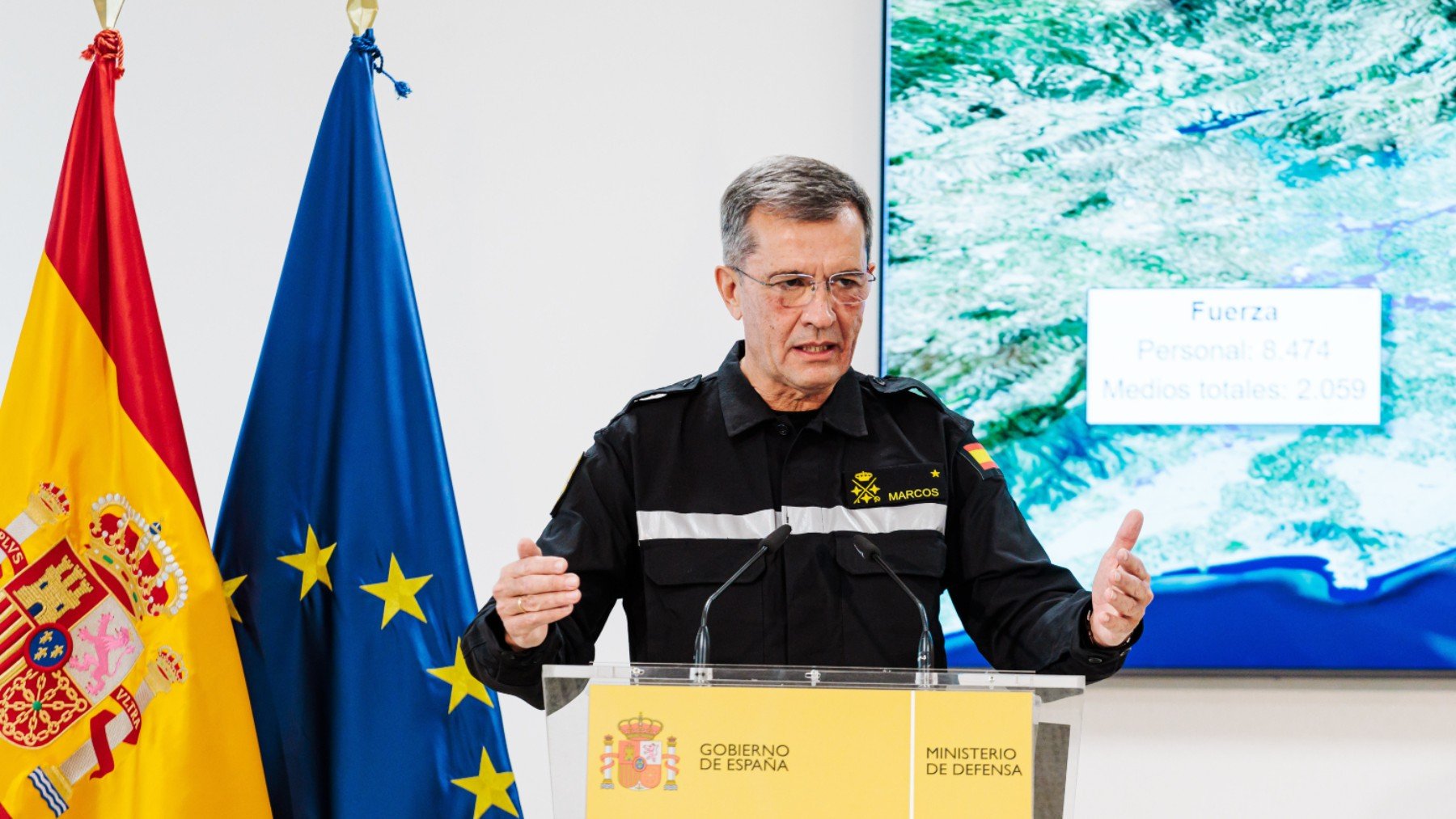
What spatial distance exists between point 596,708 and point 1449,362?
2013 mm

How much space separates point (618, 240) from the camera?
2342 millimetres

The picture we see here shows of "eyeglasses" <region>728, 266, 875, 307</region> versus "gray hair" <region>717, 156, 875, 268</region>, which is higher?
"gray hair" <region>717, 156, 875, 268</region>

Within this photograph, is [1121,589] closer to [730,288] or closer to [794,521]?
[794,521]

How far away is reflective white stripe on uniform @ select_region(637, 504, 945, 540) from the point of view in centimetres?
157

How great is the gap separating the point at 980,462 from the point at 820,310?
341mm

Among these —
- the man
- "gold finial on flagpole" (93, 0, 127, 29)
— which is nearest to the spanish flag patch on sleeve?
the man

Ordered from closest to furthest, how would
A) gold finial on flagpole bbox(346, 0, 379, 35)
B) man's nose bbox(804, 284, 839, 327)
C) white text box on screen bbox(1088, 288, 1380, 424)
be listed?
1. man's nose bbox(804, 284, 839, 327)
2. gold finial on flagpole bbox(346, 0, 379, 35)
3. white text box on screen bbox(1088, 288, 1380, 424)

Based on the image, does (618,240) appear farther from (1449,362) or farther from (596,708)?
(1449,362)

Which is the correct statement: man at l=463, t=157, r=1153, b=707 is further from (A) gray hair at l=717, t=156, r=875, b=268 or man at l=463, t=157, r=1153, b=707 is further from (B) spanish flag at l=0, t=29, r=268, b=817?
(B) spanish flag at l=0, t=29, r=268, b=817

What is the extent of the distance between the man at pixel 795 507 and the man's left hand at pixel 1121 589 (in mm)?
216

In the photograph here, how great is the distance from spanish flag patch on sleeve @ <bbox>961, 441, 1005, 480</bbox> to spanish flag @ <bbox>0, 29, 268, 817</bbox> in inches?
43.8

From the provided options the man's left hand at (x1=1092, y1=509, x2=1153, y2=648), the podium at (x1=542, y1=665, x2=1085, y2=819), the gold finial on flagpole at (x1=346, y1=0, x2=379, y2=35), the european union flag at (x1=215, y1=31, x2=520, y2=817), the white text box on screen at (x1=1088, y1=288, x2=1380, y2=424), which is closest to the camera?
the podium at (x1=542, y1=665, x2=1085, y2=819)

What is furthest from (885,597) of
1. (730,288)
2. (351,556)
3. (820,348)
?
(351,556)

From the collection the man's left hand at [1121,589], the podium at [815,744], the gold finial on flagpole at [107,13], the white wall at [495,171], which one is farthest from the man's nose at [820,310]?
the gold finial on flagpole at [107,13]
